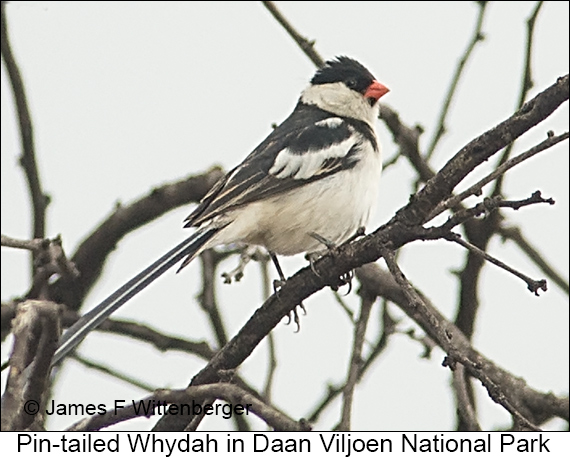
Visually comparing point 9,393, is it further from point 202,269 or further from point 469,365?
point 202,269

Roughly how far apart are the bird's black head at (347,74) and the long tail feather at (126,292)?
4.74 ft

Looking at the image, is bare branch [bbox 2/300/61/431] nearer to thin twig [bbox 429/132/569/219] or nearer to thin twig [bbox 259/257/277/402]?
thin twig [bbox 429/132/569/219]

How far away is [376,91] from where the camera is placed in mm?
5188

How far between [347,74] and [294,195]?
3.82 ft

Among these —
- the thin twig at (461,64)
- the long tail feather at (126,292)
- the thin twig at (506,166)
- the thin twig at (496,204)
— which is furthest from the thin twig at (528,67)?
the thin twig at (496,204)

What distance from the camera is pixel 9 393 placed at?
275 centimetres

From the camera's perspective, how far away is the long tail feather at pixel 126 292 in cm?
343

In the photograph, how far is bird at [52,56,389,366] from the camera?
4281 millimetres

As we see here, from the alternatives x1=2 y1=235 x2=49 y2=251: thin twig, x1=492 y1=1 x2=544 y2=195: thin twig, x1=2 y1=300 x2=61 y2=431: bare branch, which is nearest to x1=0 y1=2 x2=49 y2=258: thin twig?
x1=2 y1=235 x2=49 y2=251: thin twig

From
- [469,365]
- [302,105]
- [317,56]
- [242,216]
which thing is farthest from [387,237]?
[302,105]

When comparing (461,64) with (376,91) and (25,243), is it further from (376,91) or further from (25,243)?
(25,243)

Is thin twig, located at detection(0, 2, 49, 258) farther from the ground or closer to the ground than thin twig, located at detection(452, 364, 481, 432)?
farther from the ground

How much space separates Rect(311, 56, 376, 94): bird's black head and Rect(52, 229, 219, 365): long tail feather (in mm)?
1444

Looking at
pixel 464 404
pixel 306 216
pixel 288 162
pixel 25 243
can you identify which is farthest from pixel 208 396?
pixel 288 162
